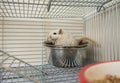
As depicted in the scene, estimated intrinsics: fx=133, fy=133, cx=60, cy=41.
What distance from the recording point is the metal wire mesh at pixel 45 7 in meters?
0.67

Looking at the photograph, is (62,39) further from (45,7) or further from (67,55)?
(45,7)

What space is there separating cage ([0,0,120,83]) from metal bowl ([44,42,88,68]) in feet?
0.18

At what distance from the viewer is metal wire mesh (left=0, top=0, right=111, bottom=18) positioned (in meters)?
0.67

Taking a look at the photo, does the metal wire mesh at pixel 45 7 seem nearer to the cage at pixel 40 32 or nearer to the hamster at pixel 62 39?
the cage at pixel 40 32

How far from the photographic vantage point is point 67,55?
615mm

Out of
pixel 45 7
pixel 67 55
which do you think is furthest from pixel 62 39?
pixel 45 7

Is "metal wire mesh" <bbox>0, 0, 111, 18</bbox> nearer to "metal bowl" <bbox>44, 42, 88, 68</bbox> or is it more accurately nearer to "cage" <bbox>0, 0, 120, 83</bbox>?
"cage" <bbox>0, 0, 120, 83</bbox>

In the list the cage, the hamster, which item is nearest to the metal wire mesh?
the cage

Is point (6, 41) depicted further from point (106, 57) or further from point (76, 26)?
point (106, 57)

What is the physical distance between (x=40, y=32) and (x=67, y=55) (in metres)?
0.42

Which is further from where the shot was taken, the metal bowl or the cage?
the cage

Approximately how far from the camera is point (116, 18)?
59 cm

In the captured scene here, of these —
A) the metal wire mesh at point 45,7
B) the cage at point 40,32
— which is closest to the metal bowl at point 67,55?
the cage at point 40,32

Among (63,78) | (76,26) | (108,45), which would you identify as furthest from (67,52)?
(76,26)
